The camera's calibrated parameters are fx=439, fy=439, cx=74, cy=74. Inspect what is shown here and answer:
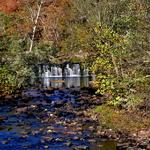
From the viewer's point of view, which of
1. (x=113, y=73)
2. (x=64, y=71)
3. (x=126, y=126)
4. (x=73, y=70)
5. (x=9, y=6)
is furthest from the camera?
(x=9, y=6)

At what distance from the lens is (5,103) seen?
1220 inches

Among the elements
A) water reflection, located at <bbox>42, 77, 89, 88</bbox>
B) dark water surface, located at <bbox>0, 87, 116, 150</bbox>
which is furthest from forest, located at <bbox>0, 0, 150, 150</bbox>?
water reflection, located at <bbox>42, 77, 89, 88</bbox>

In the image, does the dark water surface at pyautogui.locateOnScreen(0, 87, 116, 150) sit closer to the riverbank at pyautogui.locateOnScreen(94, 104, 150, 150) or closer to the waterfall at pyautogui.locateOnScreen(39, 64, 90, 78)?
the riverbank at pyautogui.locateOnScreen(94, 104, 150, 150)

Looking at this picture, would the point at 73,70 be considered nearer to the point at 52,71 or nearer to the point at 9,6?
the point at 52,71

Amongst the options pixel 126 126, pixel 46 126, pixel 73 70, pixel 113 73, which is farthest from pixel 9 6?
pixel 126 126

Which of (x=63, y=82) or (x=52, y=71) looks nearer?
(x=63, y=82)

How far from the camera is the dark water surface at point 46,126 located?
→ 63.7ft

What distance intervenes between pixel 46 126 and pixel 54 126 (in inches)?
16.9

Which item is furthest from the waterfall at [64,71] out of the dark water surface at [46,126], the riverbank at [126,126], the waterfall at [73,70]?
the riverbank at [126,126]

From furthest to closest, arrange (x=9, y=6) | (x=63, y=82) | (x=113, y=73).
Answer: (x=9, y=6)
(x=63, y=82)
(x=113, y=73)

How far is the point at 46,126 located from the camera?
23328 millimetres

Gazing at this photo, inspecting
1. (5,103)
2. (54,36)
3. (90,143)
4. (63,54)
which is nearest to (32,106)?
(5,103)

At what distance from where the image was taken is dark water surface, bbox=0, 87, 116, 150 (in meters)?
19.4

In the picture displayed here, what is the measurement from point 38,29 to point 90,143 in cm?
5404
